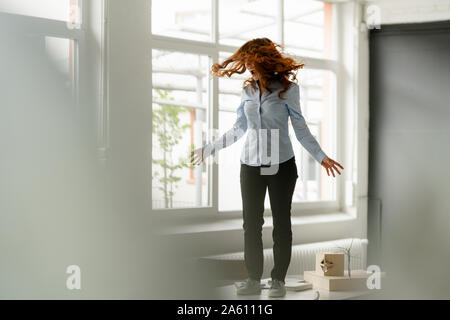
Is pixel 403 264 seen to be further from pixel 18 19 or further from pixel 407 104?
pixel 18 19

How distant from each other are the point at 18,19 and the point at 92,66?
19.7 inches

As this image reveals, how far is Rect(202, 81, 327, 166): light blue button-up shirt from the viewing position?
2566mm

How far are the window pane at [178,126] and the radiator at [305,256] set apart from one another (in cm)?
54

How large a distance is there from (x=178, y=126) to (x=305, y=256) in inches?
52.9

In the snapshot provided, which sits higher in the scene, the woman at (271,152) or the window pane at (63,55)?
the window pane at (63,55)

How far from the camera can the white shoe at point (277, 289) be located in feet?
8.46

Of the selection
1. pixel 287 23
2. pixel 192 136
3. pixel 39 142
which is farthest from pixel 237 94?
pixel 39 142

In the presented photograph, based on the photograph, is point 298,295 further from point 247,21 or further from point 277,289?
point 247,21

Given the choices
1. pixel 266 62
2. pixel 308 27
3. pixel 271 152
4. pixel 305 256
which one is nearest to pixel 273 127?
pixel 271 152

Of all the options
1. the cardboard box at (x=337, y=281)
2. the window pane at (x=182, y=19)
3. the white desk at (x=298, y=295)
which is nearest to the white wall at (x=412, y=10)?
the window pane at (x=182, y=19)

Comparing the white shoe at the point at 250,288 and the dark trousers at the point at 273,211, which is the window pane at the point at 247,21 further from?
the white shoe at the point at 250,288

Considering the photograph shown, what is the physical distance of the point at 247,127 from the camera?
2.73 metres

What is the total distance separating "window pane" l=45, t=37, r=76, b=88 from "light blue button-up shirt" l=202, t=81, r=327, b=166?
1323mm

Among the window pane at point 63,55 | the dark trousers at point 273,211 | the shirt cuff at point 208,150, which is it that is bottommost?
the dark trousers at point 273,211
